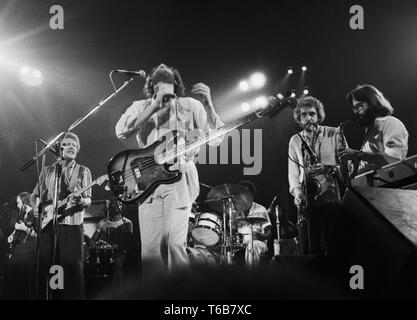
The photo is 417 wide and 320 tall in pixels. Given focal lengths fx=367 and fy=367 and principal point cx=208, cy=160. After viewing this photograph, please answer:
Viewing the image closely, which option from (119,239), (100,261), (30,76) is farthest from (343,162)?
(30,76)

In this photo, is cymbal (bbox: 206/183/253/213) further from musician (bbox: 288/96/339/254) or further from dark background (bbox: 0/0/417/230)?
musician (bbox: 288/96/339/254)

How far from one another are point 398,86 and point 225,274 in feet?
13.2

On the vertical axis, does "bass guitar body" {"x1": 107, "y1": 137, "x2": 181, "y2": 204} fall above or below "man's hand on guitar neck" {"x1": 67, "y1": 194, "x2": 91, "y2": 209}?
above

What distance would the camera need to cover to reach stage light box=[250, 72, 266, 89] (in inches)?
217

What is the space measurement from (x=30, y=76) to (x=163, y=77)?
2.66 metres

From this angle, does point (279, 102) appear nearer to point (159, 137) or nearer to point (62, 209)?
point (159, 137)

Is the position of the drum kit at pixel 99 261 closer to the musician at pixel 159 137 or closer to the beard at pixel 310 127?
the musician at pixel 159 137

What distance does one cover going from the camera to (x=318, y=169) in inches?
136

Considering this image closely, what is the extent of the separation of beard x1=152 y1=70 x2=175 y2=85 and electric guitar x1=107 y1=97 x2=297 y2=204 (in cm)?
69

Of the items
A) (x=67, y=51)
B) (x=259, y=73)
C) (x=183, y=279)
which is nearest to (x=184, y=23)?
(x=259, y=73)

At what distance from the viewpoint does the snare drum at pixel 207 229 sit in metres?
5.47

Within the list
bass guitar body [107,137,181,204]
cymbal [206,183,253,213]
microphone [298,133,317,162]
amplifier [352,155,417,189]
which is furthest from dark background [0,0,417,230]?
amplifier [352,155,417,189]

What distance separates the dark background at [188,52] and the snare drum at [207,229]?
5.04 feet

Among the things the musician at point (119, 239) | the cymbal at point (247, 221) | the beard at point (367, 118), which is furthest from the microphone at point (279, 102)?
the cymbal at point (247, 221)
